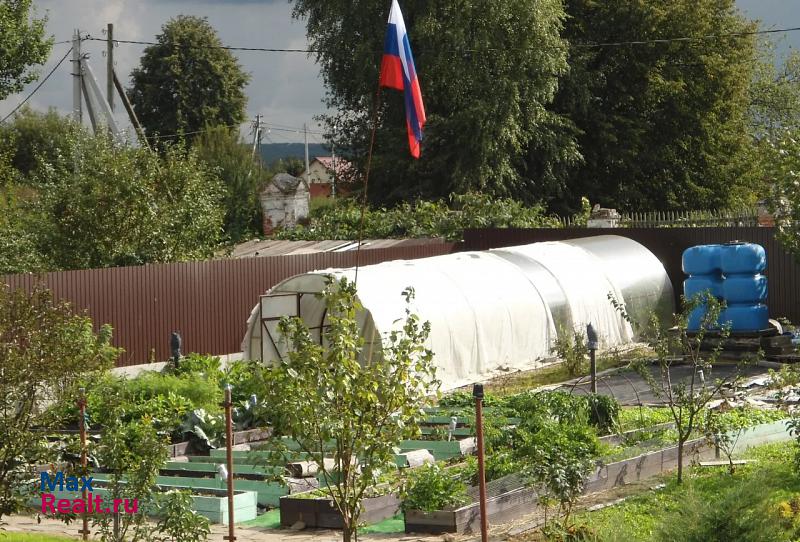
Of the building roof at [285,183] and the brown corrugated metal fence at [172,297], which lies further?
the building roof at [285,183]

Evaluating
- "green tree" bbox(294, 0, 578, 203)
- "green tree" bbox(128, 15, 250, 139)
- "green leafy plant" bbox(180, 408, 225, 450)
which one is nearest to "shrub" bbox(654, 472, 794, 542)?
"green leafy plant" bbox(180, 408, 225, 450)

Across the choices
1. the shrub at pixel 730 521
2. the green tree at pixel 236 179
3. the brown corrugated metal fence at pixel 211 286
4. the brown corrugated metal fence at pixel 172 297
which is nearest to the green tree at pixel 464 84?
the green tree at pixel 236 179

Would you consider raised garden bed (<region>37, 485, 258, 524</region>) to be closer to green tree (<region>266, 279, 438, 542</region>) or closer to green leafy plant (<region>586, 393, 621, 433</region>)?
green tree (<region>266, 279, 438, 542</region>)

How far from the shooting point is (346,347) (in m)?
7.37

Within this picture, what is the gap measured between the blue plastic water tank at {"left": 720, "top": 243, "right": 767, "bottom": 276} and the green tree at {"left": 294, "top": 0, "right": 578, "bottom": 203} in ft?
55.9

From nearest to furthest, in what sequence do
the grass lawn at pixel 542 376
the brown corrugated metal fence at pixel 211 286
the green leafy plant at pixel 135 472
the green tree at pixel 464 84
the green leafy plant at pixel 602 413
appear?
1. the green leafy plant at pixel 135 472
2. the green leafy plant at pixel 602 413
3. the grass lawn at pixel 542 376
4. the brown corrugated metal fence at pixel 211 286
5. the green tree at pixel 464 84

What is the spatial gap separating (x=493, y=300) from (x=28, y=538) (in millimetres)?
12289

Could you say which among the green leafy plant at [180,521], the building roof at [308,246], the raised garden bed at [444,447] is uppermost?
the building roof at [308,246]

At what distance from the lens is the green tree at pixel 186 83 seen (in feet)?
218

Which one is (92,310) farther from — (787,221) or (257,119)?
(257,119)

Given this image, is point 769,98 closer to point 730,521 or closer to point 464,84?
point 464,84

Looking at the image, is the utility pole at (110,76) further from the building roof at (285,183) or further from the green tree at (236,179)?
the building roof at (285,183)

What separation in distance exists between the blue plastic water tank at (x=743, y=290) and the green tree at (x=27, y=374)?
15.4 metres

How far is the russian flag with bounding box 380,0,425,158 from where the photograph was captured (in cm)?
859
